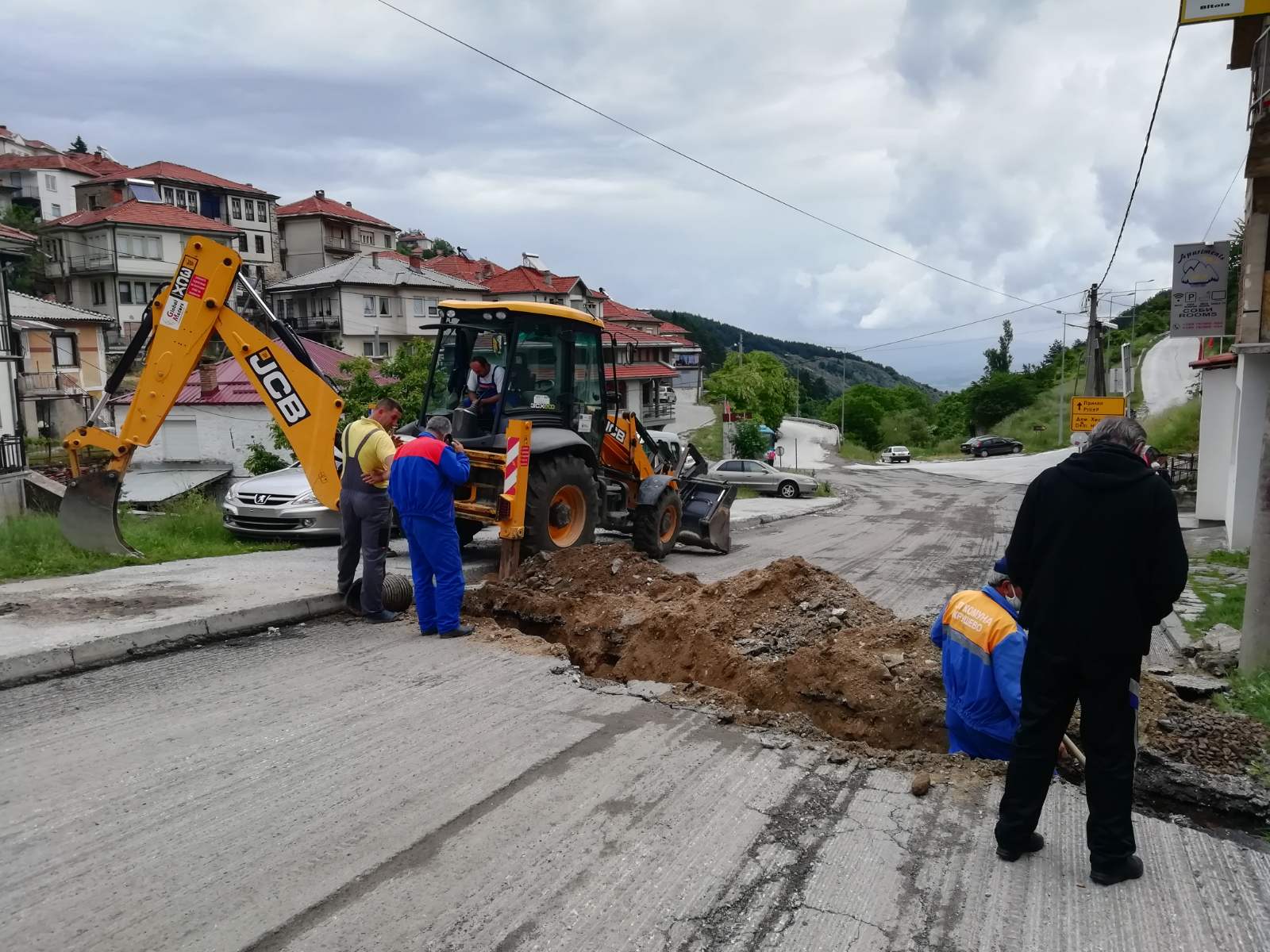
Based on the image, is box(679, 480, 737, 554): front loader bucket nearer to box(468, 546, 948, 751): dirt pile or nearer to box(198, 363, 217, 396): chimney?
box(468, 546, 948, 751): dirt pile

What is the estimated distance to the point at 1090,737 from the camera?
3619 millimetres

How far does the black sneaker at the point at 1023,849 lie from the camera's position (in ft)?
12.3

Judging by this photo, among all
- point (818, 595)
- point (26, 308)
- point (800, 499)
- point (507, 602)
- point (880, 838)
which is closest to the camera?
point (880, 838)

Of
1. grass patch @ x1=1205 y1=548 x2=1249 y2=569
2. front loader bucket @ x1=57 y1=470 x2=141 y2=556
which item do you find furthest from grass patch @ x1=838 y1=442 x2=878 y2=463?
front loader bucket @ x1=57 y1=470 x2=141 y2=556

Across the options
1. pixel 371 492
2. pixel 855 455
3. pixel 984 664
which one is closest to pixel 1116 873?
pixel 984 664

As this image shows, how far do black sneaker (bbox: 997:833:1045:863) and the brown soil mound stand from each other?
122 centimetres

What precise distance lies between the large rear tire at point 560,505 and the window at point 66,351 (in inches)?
1593

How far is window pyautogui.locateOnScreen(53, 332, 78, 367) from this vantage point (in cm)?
4194

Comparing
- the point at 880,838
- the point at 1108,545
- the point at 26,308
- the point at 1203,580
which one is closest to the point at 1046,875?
the point at 880,838

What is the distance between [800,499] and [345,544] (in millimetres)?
24322

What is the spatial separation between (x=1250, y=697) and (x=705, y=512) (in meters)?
7.76

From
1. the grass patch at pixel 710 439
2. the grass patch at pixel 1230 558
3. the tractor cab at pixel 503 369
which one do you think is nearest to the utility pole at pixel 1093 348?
the grass patch at pixel 1230 558

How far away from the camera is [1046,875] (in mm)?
3662

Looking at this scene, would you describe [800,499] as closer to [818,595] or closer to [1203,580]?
[1203,580]
